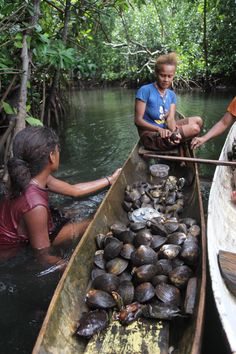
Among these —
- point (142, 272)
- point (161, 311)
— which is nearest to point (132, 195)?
point (142, 272)

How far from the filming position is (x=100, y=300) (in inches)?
80.1

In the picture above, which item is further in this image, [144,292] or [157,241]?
[157,241]

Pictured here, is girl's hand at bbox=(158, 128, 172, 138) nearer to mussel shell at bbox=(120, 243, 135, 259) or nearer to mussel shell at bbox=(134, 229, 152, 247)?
mussel shell at bbox=(134, 229, 152, 247)

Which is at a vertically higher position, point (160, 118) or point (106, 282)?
point (160, 118)

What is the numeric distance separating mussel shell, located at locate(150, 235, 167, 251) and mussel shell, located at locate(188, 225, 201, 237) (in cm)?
26

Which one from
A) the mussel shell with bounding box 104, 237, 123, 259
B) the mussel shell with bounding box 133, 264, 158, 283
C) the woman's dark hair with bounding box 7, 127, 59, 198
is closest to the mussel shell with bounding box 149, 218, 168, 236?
the mussel shell with bounding box 104, 237, 123, 259

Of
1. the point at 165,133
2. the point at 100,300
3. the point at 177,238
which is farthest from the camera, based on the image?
the point at 165,133

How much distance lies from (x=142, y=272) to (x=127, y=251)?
0.88ft

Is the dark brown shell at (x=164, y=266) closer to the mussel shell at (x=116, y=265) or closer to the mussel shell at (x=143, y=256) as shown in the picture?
the mussel shell at (x=143, y=256)

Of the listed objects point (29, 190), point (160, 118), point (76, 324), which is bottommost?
point (76, 324)

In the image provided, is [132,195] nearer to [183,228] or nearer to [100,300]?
[183,228]

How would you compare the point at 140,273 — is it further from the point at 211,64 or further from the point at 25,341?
the point at 211,64

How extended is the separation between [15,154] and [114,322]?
1367 millimetres

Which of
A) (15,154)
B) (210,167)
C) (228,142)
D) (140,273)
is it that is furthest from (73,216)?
(210,167)
